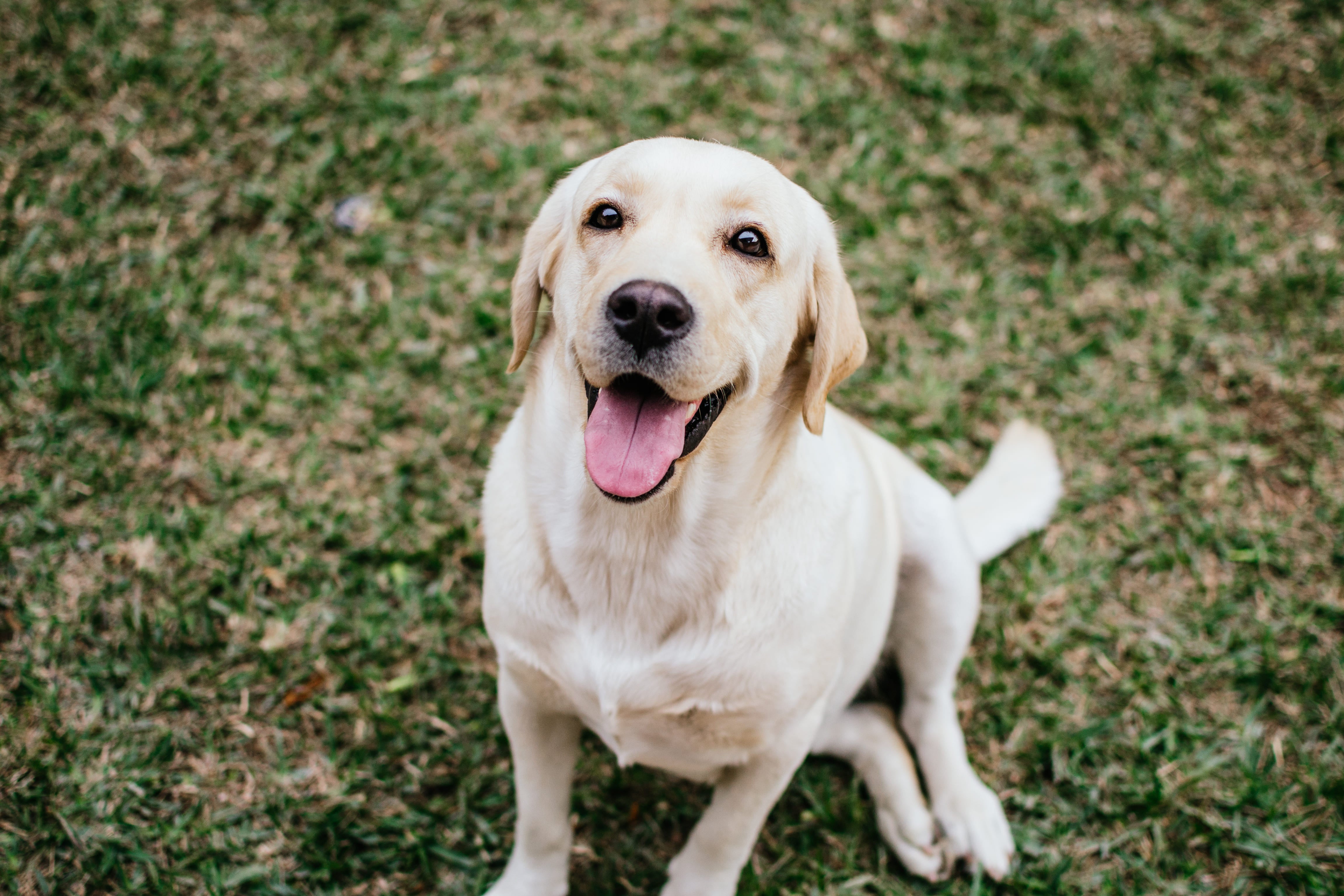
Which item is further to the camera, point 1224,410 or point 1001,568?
point 1224,410

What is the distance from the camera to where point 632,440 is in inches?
79.5

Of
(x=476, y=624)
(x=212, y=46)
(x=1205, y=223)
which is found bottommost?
(x=476, y=624)

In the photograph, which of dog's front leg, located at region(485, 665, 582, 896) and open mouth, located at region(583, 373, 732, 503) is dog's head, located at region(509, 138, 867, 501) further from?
dog's front leg, located at region(485, 665, 582, 896)

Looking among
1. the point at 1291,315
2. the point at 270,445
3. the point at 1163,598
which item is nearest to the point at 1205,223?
the point at 1291,315

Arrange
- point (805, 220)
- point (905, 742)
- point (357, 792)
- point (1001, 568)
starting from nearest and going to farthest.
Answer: point (805, 220) < point (357, 792) < point (905, 742) < point (1001, 568)

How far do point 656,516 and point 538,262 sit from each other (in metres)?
0.71

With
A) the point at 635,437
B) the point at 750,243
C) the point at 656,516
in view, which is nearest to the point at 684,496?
the point at 656,516

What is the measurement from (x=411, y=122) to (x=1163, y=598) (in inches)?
160

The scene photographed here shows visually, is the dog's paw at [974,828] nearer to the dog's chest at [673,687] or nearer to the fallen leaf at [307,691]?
the dog's chest at [673,687]

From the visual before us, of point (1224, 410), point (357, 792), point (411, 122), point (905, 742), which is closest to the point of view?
point (357, 792)

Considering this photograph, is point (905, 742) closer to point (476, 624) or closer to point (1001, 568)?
point (1001, 568)

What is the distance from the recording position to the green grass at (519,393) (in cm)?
317

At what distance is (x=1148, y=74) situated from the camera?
4.90 m

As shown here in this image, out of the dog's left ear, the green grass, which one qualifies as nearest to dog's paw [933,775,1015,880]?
Result: the green grass
